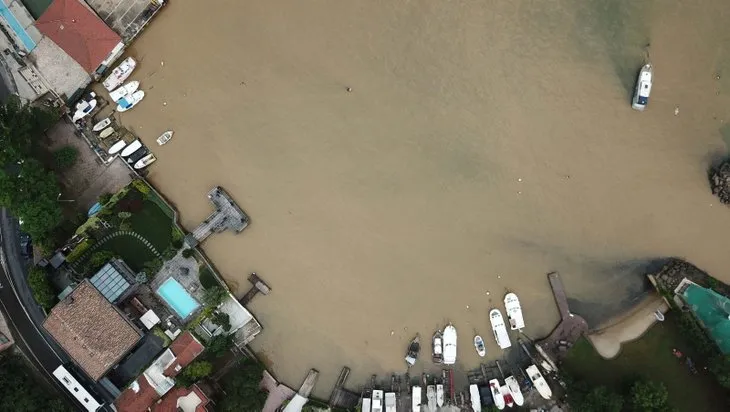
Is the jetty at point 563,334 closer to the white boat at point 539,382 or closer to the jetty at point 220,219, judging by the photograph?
the white boat at point 539,382

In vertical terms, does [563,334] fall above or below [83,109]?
below

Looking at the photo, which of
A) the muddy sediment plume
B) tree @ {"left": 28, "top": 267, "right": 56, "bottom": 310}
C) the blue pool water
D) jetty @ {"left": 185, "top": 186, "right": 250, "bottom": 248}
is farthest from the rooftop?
the muddy sediment plume

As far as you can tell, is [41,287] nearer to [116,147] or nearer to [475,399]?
[116,147]

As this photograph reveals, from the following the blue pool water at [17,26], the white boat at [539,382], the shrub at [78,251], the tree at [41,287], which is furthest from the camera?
the blue pool water at [17,26]

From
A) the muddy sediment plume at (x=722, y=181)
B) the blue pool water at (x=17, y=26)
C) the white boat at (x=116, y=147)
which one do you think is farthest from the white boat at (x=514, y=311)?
the blue pool water at (x=17, y=26)

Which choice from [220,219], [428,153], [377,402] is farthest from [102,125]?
[377,402]

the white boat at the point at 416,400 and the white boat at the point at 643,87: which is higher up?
the white boat at the point at 643,87

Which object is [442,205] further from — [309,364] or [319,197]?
[309,364]
